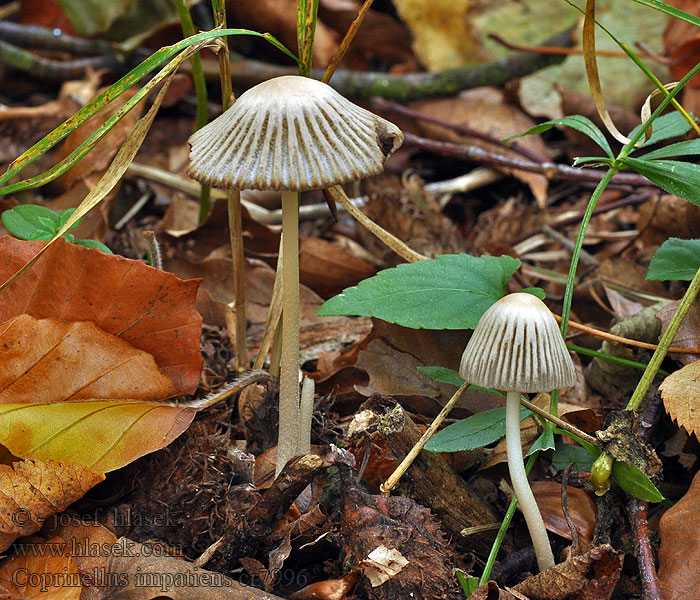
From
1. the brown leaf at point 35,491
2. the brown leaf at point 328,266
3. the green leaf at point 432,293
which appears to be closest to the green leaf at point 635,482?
the green leaf at point 432,293

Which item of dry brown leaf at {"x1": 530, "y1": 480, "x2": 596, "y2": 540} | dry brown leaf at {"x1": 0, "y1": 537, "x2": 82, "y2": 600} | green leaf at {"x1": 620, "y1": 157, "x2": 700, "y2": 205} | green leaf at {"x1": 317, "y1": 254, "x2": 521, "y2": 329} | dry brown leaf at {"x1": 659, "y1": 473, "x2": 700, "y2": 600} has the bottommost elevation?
dry brown leaf at {"x1": 530, "y1": 480, "x2": 596, "y2": 540}

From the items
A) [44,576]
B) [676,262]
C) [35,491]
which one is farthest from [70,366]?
[676,262]

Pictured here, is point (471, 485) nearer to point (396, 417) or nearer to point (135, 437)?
point (396, 417)

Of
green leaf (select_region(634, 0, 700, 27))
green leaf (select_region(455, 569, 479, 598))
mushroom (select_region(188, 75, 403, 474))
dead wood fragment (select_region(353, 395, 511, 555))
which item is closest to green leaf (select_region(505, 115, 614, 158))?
green leaf (select_region(634, 0, 700, 27))

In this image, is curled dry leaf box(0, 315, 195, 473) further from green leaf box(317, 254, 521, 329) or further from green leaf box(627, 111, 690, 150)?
green leaf box(627, 111, 690, 150)

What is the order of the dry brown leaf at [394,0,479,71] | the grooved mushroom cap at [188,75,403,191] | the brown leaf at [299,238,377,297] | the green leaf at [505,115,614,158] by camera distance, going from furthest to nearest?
the dry brown leaf at [394,0,479,71]
the brown leaf at [299,238,377,297]
the green leaf at [505,115,614,158]
the grooved mushroom cap at [188,75,403,191]
